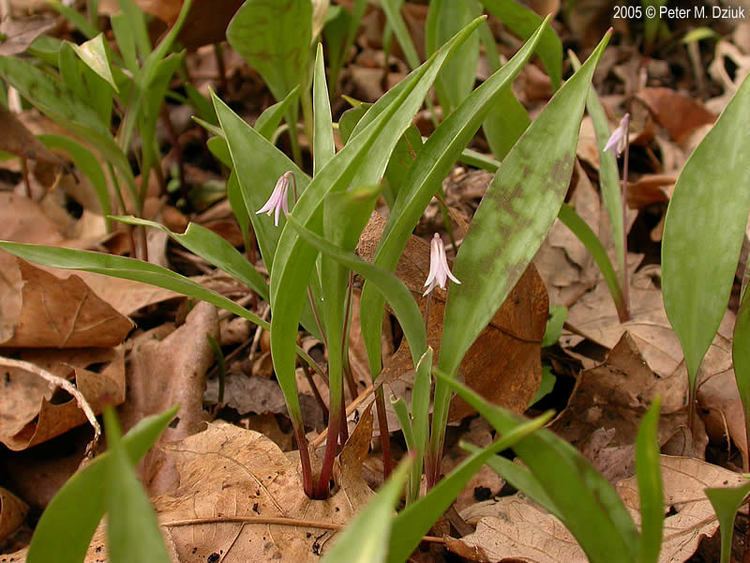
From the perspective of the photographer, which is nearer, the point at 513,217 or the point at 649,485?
the point at 649,485

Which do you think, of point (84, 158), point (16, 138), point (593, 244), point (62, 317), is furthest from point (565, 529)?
point (16, 138)

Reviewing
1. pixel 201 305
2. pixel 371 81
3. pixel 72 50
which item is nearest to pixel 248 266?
pixel 201 305

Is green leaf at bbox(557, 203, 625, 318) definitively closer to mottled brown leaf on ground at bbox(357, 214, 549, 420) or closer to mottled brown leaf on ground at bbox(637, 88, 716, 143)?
mottled brown leaf on ground at bbox(357, 214, 549, 420)

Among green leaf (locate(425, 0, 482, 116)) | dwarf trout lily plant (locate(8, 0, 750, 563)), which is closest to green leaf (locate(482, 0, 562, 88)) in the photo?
green leaf (locate(425, 0, 482, 116))

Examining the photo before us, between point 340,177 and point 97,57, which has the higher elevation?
point 340,177

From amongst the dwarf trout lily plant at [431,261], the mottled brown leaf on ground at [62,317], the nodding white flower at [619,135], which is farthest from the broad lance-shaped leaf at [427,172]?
the mottled brown leaf on ground at [62,317]

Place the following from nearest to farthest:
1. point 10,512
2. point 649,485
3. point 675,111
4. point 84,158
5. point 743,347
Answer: point 649,485, point 743,347, point 10,512, point 84,158, point 675,111

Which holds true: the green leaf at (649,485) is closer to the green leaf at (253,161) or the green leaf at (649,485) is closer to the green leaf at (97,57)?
the green leaf at (253,161)

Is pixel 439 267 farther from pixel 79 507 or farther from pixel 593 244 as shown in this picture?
pixel 593 244

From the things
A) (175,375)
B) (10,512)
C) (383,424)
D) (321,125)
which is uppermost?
(321,125)
